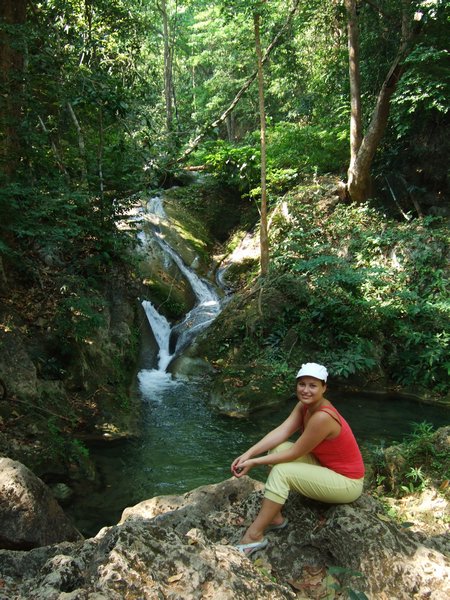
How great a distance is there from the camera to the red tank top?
2988mm

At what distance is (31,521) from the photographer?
390 cm

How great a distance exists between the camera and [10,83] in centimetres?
689

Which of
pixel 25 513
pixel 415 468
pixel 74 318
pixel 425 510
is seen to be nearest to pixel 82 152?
pixel 74 318

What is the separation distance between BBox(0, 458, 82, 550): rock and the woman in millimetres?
2059

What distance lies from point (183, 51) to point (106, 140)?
17.0m

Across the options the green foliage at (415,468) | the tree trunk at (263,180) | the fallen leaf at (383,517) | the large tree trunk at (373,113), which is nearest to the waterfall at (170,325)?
the tree trunk at (263,180)

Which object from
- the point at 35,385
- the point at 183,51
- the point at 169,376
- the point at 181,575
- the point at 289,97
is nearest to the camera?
the point at 181,575

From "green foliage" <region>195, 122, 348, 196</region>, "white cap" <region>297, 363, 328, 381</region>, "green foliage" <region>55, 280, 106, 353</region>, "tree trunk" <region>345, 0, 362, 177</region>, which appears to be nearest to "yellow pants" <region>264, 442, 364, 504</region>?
"white cap" <region>297, 363, 328, 381</region>

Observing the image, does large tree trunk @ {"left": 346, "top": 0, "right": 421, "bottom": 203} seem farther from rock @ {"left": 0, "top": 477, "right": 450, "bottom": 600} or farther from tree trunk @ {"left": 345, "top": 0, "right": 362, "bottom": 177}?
rock @ {"left": 0, "top": 477, "right": 450, "bottom": 600}

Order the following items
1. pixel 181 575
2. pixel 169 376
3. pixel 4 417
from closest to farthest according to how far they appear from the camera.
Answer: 1. pixel 181 575
2. pixel 4 417
3. pixel 169 376

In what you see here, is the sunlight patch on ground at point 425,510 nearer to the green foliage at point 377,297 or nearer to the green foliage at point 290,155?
the green foliage at point 377,297

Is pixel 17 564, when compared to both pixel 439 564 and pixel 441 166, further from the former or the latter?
pixel 441 166

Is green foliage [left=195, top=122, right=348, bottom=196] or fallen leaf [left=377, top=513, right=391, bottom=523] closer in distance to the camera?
fallen leaf [left=377, top=513, right=391, bottom=523]

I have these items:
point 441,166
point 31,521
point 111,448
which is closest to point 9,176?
point 111,448
